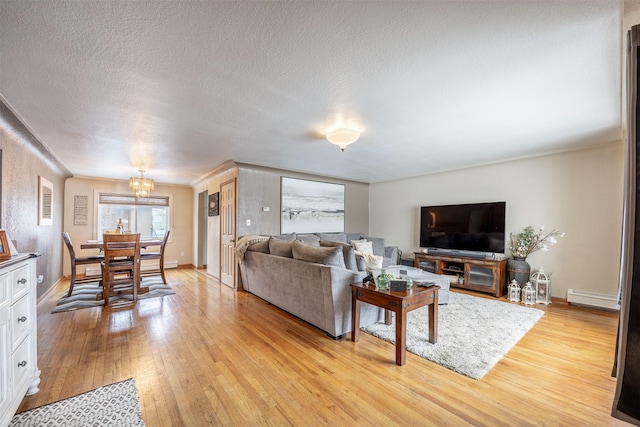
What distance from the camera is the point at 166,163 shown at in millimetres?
4770

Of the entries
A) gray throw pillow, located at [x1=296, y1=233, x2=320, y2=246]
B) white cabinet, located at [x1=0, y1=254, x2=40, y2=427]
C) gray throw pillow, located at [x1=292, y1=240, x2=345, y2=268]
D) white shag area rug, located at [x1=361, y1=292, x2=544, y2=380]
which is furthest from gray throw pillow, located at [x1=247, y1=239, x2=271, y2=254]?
white cabinet, located at [x1=0, y1=254, x2=40, y2=427]

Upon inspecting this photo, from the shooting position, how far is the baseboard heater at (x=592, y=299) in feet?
12.0

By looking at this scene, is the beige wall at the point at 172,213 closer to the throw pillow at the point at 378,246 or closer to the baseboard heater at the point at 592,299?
the throw pillow at the point at 378,246

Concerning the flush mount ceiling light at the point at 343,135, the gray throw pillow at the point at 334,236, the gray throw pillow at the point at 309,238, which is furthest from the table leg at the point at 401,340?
the gray throw pillow at the point at 334,236

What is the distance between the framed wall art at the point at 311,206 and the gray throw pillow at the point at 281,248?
5.17 ft

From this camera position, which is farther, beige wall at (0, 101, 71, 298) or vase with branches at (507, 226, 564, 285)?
vase with branches at (507, 226, 564, 285)

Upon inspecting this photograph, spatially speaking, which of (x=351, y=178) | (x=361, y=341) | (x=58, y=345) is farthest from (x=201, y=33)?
(x=351, y=178)

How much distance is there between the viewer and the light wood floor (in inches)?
66.6

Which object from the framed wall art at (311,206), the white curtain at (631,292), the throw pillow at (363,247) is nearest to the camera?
the white curtain at (631,292)

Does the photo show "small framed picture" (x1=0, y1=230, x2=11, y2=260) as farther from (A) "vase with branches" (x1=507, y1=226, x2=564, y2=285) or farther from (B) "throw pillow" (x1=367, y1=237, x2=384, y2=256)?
(A) "vase with branches" (x1=507, y1=226, x2=564, y2=285)

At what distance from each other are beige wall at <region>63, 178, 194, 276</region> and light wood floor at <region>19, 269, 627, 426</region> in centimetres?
352

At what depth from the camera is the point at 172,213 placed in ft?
23.2

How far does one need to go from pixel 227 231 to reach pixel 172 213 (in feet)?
9.43

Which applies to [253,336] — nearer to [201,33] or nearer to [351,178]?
[201,33]
